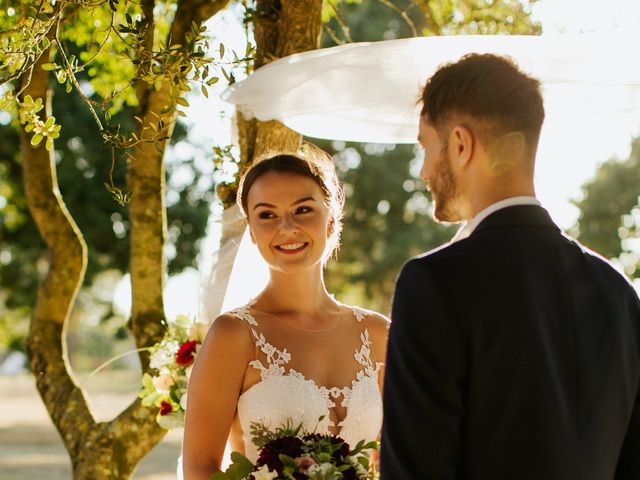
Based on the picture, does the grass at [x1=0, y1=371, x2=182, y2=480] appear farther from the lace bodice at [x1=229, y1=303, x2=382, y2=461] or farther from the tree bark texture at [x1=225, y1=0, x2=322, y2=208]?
the lace bodice at [x1=229, y1=303, x2=382, y2=461]

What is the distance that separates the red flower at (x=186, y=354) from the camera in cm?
468

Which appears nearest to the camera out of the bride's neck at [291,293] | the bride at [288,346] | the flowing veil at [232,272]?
the bride at [288,346]

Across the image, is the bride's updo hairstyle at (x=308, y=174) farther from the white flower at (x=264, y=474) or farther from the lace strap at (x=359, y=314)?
the white flower at (x=264, y=474)

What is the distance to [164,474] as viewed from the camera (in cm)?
1681

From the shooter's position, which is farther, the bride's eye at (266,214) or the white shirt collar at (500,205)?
the bride's eye at (266,214)

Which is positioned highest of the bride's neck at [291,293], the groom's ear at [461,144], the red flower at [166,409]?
the groom's ear at [461,144]

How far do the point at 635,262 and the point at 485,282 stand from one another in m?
21.0

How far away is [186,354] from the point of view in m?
4.69

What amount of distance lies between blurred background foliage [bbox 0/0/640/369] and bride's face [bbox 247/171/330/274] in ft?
24.0

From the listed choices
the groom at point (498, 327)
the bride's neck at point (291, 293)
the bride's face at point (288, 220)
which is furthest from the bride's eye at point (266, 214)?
the groom at point (498, 327)

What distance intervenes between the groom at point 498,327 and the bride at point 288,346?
1381 millimetres

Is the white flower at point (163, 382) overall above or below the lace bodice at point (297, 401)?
below

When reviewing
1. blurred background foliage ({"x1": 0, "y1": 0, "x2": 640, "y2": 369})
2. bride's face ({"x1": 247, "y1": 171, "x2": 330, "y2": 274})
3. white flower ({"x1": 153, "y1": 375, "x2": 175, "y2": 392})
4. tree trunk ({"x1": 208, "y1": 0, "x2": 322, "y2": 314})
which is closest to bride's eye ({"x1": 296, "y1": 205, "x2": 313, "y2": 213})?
bride's face ({"x1": 247, "y1": 171, "x2": 330, "y2": 274})

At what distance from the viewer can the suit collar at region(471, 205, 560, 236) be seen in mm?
2188
